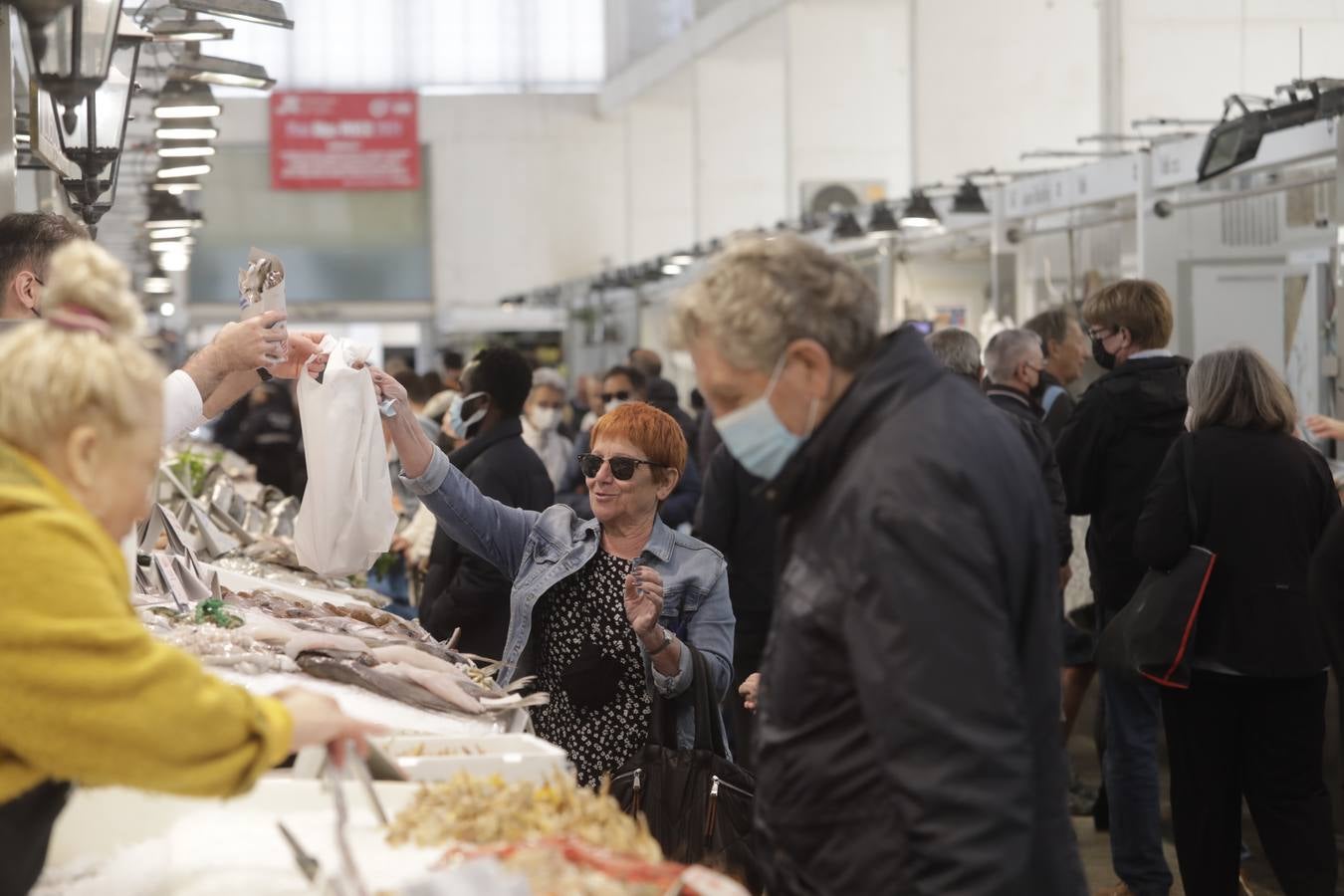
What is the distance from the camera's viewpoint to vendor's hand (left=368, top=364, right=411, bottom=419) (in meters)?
3.56

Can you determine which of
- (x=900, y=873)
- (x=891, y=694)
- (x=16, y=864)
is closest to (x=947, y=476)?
(x=891, y=694)

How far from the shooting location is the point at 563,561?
3523 mm

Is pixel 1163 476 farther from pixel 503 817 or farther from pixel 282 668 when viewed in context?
pixel 503 817

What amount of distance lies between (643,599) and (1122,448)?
9.44ft

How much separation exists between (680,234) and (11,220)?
23.1 meters

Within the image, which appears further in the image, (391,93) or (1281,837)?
(391,93)

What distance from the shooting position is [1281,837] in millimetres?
4551

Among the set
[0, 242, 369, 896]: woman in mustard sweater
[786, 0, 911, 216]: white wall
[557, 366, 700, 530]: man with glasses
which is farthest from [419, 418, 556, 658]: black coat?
[786, 0, 911, 216]: white wall

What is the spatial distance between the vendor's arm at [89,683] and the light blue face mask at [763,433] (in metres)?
0.75

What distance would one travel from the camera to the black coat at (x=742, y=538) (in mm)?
5371

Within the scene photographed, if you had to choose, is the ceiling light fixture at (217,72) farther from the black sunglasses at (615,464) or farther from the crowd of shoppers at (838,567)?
the black sunglasses at (615,464)

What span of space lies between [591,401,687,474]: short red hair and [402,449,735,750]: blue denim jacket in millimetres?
155

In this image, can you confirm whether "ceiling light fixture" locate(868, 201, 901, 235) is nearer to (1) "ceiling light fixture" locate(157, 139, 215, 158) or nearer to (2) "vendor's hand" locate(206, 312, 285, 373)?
(1) "ceiling light fixture" locate(157, 139, 215, 158)

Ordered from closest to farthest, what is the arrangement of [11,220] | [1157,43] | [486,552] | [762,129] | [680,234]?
[11,220], [486,552], [1157,43], [762,129], [680,234]
